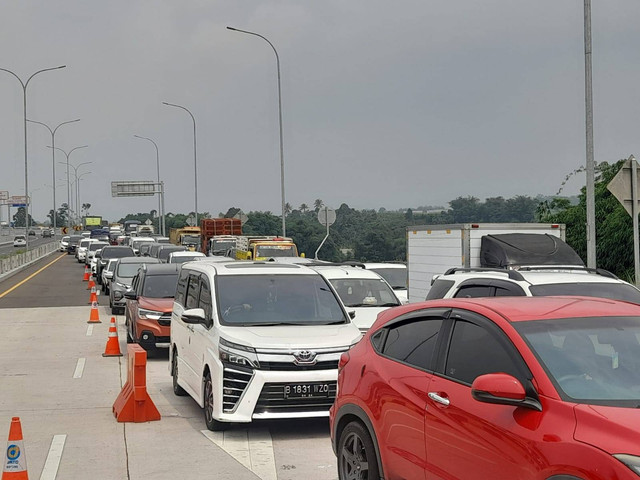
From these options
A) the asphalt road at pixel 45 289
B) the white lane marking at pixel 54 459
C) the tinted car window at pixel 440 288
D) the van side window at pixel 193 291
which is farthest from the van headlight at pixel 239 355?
the asphalt road at pixel 45 289

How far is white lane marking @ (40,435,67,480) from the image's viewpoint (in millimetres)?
8211

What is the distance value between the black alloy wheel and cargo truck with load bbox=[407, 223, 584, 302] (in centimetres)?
562

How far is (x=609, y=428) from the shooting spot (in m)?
4.24

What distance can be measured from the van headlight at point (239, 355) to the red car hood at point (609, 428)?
5.47 metres

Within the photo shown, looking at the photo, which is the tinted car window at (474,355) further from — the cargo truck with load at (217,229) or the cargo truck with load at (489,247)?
the cargo truck with load at (217,229)

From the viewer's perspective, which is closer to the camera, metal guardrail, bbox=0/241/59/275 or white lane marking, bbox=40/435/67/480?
white lane marking, bbox=40/435/67/480

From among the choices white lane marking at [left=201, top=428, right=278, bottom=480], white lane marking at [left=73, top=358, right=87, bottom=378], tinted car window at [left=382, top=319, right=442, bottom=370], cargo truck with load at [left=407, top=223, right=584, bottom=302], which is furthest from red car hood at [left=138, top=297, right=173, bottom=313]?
tinted car window at [left=382, top=319, right=442, bottom=370]

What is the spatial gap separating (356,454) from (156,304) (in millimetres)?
10894

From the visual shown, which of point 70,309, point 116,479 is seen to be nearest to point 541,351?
point 116,479

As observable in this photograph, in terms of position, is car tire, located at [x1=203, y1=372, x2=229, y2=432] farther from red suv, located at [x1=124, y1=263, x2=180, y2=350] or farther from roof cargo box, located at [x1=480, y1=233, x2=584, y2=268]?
red suv, located at [x1=124, y1=263, x2=180, y2=350]

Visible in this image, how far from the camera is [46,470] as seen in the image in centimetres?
838

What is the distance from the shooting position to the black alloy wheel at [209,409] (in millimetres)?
10008

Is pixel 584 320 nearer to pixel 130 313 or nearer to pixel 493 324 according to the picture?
pixel 493 324

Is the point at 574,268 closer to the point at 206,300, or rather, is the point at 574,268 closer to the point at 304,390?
the point at 304,390
